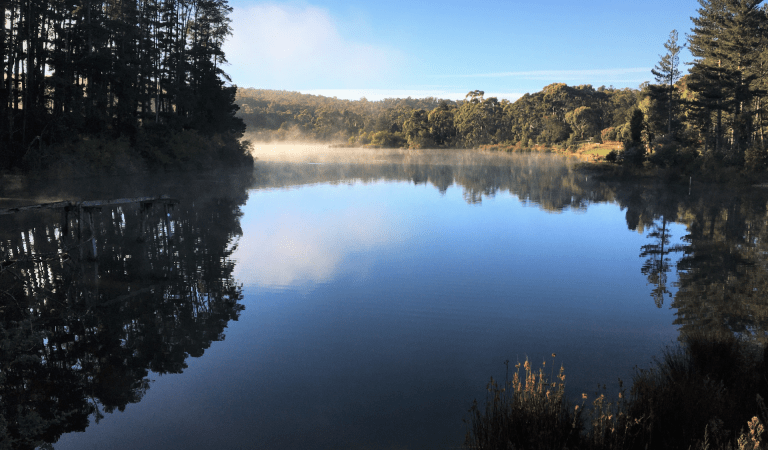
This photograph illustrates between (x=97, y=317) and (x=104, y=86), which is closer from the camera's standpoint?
(x=97, y=317)

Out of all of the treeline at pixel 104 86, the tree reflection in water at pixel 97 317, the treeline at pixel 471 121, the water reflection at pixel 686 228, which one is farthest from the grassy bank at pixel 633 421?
the treeline at pixel 471 121

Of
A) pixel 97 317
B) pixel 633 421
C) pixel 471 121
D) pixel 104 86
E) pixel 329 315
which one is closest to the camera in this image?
pixel 633 421

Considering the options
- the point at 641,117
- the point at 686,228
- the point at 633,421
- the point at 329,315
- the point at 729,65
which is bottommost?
the point at 329,315

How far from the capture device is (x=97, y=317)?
9.45 m

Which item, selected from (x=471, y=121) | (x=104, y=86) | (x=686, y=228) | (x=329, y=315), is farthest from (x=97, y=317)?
(x=471, y=121)

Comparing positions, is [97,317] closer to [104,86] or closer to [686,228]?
[686,228]

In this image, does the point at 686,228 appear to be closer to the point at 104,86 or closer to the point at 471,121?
the point at 104,86

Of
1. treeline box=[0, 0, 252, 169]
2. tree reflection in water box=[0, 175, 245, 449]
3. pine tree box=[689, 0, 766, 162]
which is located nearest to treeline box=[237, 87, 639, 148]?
pine tree box=[689, 0, 766, 162]

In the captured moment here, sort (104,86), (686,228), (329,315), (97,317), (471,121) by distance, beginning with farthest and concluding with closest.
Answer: (471,121), (104,86), (686,228), (329,315), (97,317)

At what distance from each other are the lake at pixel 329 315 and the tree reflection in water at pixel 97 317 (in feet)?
0.12

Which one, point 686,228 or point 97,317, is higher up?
point 686,228

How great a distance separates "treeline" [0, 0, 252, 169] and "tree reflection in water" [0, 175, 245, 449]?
1199 centimetres

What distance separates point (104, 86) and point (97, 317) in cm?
2995

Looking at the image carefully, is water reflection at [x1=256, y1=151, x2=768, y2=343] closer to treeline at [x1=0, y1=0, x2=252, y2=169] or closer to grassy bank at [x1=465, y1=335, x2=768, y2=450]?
grassy bank at [x1=465, y1=335, x2=768, y2=450]
